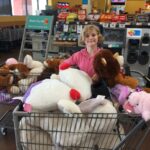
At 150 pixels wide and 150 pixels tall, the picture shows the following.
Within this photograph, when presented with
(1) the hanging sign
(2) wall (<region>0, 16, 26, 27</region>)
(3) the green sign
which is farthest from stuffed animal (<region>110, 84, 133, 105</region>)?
(2) wall (<region>0, 16, 26, 27</region>)

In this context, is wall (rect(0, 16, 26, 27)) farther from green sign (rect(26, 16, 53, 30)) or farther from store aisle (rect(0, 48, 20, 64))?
green sign (rect(26, 16, 53, 30))

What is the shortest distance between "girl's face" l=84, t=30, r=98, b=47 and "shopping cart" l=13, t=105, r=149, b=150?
2.65 ft

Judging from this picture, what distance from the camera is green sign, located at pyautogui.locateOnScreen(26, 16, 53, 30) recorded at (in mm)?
2732

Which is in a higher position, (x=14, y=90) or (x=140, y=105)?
(x=140, y=105)

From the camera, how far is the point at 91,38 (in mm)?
1801

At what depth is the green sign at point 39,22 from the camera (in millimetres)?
2732

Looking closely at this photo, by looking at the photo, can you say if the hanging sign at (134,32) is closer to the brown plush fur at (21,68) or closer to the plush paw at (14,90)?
the brown plush fur at (21,68)

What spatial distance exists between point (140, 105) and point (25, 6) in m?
7.65

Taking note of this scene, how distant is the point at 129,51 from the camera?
3.47 metres

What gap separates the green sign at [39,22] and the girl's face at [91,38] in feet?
3.30

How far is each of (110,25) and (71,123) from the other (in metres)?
Answer: 2.65

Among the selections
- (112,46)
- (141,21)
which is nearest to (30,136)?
(112,46)

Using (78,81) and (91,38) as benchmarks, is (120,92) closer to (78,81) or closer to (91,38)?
(78,81)

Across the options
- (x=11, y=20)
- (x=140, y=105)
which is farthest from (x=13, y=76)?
(x=11, y=20)
